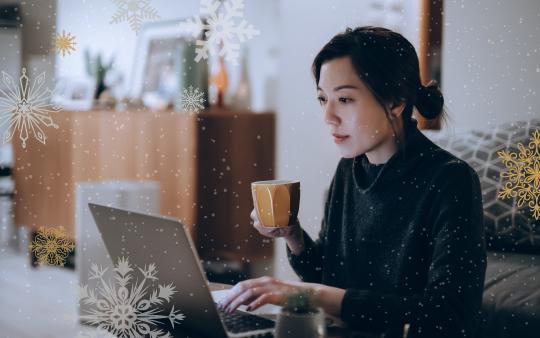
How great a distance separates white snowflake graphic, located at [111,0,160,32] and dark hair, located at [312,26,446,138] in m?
0.41

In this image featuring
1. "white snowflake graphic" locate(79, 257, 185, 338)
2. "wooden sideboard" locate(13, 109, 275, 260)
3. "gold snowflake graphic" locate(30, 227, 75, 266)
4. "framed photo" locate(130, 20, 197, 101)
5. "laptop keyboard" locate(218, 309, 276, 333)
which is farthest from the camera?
"framed photo" locate(130, 20, 197, 101)

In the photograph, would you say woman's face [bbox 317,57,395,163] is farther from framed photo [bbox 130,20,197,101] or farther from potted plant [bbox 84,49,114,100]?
potted plant [bbox 84,49,114,100]

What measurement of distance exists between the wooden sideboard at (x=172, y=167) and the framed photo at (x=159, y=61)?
0.08m

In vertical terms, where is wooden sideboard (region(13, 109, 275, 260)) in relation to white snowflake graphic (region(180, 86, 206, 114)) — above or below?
below

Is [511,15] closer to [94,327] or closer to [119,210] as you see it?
[119,210]

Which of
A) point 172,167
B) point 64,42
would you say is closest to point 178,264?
point 64,42

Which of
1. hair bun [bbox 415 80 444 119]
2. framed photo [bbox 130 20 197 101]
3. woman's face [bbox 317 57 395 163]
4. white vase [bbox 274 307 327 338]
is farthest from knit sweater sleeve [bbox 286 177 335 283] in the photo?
framed photo [bbox 130 20 197 101]

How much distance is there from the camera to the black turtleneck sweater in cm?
79

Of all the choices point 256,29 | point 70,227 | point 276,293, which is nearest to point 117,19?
point 256,29

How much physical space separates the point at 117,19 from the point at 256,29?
273 millimetres

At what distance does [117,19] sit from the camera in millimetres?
1197

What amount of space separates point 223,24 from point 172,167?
33.0 inches

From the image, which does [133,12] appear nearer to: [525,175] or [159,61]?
[159,61]

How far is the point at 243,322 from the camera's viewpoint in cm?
78
